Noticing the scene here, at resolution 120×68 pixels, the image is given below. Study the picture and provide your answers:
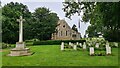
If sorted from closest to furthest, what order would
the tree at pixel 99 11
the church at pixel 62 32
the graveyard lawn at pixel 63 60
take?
the graveyard lawn at pixel 63 60 → the tree at pixel 99 11 → the church at pixel 62 32

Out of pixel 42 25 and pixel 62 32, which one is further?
pixel 62 32

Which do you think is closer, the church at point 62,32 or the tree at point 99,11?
the tree at point 99,11

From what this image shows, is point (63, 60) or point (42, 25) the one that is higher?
point (42, 25)

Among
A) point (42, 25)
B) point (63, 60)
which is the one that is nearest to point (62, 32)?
point (42, 25)

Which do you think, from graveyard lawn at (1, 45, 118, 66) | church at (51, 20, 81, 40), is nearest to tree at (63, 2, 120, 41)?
graveyard lawn at (1, 45, 118, 66)

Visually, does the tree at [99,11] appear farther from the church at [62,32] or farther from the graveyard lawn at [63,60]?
the church at [62,32]

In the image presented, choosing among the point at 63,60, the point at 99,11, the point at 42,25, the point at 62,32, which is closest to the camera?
the point at 63,60

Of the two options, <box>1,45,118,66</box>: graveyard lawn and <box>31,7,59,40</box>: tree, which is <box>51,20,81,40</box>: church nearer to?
<box>31,7,59,40</box>: tree

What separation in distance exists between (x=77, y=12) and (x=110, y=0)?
748cm

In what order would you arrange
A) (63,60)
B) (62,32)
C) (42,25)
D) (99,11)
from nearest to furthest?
(63,60) < (99,11) < (42,25) < (62,32)

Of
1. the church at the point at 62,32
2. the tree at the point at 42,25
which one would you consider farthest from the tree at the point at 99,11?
the church at the point at 62,32

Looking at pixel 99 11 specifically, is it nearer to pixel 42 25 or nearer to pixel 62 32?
pixel 42 25

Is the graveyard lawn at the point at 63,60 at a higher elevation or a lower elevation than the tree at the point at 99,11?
lower

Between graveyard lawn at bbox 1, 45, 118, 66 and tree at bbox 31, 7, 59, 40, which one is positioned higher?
tree at bbox 31, 7, 59, 40
